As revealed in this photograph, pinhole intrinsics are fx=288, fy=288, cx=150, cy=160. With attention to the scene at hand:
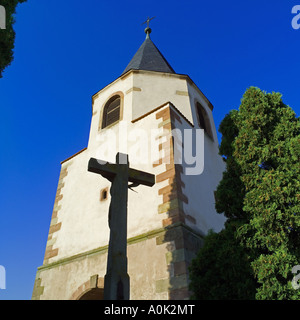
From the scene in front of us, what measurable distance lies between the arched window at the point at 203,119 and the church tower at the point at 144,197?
0.21ft

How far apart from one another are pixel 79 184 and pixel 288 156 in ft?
23.3

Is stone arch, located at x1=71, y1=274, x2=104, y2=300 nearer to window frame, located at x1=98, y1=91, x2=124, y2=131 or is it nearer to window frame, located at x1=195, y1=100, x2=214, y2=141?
window frame, located at x1=98, y1=91, x2=124, y2=131

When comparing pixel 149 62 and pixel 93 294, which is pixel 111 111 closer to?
pixel 149 62

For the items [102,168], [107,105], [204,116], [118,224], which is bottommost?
[118,224]

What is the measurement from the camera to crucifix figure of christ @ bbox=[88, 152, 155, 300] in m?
3.43

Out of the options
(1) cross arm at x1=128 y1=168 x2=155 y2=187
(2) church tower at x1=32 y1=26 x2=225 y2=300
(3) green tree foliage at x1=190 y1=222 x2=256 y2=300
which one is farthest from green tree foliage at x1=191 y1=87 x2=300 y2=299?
(1) cross arm at x1=128 y1=168 x2=155 y2=187

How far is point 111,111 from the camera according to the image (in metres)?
12.0

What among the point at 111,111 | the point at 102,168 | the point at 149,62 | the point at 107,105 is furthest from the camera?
the point at 149,62

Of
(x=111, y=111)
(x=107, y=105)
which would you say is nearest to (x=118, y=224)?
(x=111, y=111)

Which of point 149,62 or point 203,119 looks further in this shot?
point 149,62

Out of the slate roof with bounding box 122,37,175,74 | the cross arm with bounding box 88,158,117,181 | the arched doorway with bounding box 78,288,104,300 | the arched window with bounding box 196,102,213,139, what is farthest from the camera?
the slate roof with bounding box 122,37,175,74

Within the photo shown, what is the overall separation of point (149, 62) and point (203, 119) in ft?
15.9

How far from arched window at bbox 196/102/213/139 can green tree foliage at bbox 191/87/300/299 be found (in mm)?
5341
